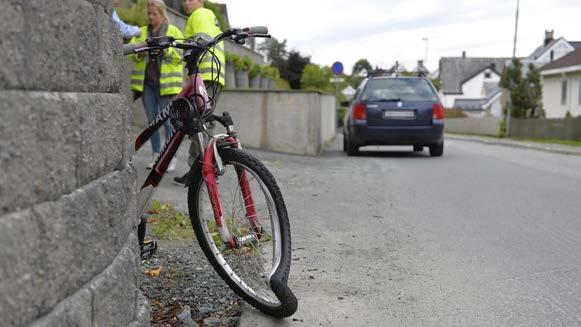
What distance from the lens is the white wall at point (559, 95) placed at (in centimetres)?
4327

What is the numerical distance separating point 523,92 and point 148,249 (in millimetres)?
40561

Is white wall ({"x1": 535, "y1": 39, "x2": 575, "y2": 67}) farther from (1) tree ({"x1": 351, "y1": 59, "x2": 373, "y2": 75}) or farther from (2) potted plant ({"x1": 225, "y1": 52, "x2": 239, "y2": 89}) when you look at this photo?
(1) tree ({"x1": 351, "y1": 59, "x2": 373, "y2": 75})

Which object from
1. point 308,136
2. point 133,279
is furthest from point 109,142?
point 308,136

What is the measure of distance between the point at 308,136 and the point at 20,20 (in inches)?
480

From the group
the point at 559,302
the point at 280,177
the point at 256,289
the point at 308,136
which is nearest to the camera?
the point at 256,289

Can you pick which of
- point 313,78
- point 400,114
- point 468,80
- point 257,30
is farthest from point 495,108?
point 257,30

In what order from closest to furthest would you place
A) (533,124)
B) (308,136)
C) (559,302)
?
(559,302), (308,136), (533,124)

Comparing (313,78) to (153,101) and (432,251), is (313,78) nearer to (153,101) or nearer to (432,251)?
(153,101)

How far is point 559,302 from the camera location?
397 cm

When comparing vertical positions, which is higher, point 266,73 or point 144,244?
→ point 266,73

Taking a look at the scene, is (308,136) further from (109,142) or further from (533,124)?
(533,124)

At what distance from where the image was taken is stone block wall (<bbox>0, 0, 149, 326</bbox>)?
1753mm

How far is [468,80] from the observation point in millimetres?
111625

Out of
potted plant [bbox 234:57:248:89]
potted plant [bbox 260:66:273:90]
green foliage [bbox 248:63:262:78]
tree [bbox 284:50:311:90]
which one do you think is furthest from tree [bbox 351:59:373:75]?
potted plant [bbox 234:57:248:89]
